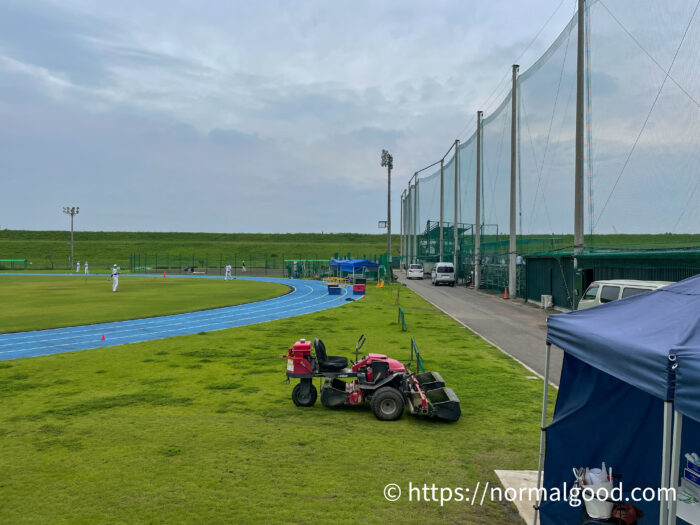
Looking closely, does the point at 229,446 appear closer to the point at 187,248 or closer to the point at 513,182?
the point at 513,182

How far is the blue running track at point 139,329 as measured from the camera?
49.8 ft

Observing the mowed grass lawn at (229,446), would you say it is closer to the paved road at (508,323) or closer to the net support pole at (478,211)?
the paved road at (508,323)

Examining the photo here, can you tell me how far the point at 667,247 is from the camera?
16.3 metres

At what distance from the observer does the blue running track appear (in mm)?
15177

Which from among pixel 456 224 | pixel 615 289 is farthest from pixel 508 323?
pixel 456 224

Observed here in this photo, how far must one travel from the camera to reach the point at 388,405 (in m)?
8.45

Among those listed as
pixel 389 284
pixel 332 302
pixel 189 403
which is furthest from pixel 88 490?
pixel 389 284

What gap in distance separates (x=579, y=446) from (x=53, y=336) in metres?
17.1

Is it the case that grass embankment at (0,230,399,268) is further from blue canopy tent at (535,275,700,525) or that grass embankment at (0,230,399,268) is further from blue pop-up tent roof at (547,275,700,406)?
blue pop-up tent roof at (547,275,700,406)

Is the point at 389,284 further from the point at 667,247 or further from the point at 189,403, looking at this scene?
the point at 189,403

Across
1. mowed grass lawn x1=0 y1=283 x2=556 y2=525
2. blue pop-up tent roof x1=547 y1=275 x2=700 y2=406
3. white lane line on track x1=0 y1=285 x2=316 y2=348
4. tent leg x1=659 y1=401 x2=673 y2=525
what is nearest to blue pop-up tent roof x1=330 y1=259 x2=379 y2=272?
white lane line on track x1=0 y1=285 x2=316 y2=348

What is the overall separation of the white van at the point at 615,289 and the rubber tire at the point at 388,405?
897 cm

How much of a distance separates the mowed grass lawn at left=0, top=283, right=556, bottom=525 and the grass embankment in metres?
79.0

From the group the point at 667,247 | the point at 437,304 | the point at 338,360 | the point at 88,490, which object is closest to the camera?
the point at 88,490
